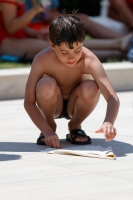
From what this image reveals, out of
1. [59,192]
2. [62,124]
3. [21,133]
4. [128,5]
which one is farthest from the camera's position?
[128,5]

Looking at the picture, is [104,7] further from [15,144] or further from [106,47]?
[15,144]

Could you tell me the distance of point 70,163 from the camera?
3914mm

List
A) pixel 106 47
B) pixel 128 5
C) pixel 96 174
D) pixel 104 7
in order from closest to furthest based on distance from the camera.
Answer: pixel 96 174
pixel 106 47
pixel 128 5
pixel 104 7

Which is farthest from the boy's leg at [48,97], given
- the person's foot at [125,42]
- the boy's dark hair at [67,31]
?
the person's foot at [125,42]

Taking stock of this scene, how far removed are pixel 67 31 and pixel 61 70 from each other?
0.37m

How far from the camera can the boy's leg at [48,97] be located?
14.2 feet

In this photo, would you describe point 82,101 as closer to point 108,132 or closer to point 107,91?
point 107,91

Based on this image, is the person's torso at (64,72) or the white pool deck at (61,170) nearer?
the white pool deck at (61,170)

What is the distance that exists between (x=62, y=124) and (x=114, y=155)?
1.25 metres

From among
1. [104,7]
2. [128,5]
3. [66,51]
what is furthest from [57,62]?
[104,7]

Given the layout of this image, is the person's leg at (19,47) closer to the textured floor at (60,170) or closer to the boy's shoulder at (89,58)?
the textured floor at (60,170)

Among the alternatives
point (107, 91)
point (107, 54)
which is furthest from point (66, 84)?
point (107, 54)

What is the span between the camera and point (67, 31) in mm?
4145

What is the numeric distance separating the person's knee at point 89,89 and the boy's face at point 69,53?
0.22 m
